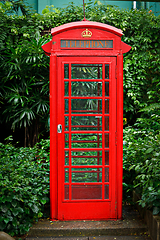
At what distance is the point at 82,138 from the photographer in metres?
2.99

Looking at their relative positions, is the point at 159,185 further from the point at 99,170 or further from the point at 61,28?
the point at 61,28

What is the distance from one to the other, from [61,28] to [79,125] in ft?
3.83

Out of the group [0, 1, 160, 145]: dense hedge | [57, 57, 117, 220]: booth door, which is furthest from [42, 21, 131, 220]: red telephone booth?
[0, 1, 160, 145]: dense hedge

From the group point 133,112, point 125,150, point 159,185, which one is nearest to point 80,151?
point 159,185

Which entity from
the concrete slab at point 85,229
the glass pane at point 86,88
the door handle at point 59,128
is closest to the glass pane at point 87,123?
the door handle at point 59,128

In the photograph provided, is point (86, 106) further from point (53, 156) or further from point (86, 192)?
point (86, 192)

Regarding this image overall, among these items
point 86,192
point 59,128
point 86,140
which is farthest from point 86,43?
point 86,192

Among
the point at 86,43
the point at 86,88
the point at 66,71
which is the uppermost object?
the point at 86,43

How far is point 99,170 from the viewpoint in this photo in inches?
117

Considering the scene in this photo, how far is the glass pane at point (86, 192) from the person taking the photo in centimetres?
293

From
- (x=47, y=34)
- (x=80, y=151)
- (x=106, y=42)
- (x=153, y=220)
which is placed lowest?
(x=153, y=220)

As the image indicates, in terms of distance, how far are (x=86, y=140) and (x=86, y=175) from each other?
433 mm

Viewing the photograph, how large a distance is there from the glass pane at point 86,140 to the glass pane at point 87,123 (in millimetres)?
81

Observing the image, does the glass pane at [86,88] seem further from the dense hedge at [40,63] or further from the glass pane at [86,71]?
the dense hedge at [40,63]
